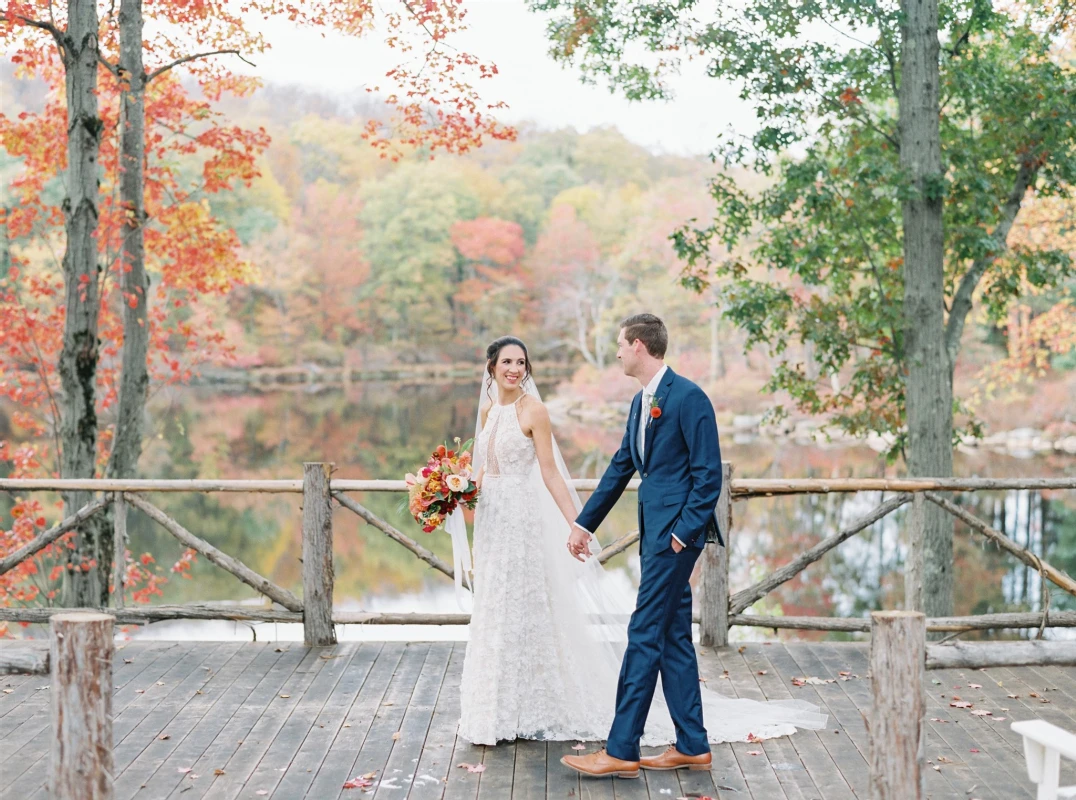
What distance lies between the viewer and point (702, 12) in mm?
9234

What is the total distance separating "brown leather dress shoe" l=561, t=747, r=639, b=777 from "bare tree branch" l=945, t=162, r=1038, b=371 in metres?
6.09

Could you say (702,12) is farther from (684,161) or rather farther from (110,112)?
(684,161)

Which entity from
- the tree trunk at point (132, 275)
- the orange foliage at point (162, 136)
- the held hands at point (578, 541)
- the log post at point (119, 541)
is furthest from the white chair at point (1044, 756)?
the tree trunk at point (132, 275)

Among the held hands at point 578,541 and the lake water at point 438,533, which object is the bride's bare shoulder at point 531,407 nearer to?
the held hands at point 578,541

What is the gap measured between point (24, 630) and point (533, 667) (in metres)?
10.1

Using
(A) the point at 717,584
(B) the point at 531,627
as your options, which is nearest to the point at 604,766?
(B) the point at 531,627

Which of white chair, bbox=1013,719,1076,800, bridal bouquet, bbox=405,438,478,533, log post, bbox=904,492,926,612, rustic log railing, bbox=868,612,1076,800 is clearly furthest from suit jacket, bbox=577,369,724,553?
log post, bbox=904,492,926,612

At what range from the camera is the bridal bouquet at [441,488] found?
457 cm

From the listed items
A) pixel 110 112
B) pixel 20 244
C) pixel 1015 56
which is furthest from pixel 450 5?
pixel 20 244

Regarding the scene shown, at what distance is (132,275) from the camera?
348 inches

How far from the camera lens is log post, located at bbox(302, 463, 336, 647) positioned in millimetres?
6121

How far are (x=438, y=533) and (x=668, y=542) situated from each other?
703 inches

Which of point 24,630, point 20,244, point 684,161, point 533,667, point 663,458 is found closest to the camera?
point 663,458

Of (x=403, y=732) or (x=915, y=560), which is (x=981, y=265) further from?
(x=403, y=732)
